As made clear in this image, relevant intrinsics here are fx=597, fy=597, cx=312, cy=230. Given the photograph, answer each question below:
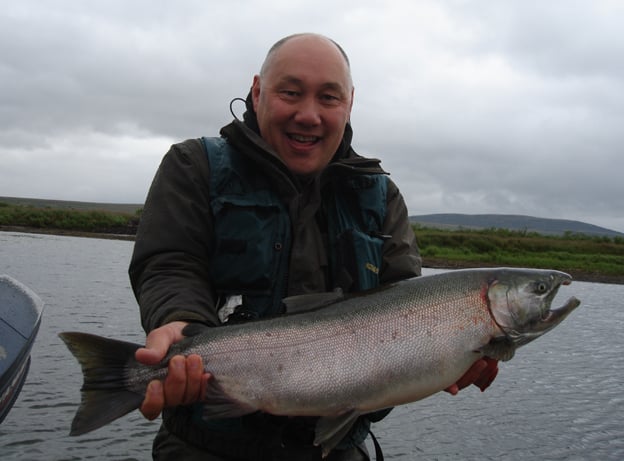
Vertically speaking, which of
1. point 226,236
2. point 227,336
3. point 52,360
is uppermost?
point 226,236

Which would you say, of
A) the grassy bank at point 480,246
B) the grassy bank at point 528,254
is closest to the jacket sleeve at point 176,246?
the grassy bank at point 480,246

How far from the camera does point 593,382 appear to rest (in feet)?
36.4

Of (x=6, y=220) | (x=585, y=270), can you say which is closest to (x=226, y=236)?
(x=585, y=270)

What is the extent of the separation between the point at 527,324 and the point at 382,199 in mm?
1067

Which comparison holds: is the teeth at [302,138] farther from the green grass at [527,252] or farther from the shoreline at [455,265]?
the green grass at [527,252]

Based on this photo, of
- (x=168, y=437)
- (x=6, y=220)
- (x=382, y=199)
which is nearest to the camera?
(x=168, y=437)

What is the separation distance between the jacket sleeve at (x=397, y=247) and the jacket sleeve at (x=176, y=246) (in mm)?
1029

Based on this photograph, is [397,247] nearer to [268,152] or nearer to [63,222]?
[268,152]

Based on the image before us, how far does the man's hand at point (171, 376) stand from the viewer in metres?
2.54

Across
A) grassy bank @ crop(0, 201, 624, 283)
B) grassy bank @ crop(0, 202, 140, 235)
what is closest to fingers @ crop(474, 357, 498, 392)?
grassy bank @ crop(0, 201, 624, 283)

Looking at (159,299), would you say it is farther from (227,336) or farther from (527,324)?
(527,324)

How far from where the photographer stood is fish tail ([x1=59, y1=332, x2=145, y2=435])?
8.56 feet

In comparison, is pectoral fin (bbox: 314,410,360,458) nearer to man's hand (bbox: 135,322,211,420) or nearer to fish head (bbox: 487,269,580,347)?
man's hand (bbox: 135,322,211,420)

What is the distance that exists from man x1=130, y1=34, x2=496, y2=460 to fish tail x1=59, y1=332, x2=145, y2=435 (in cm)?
13
